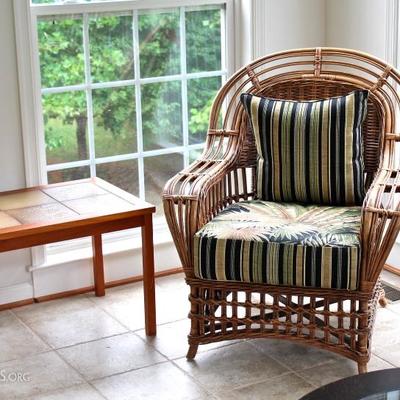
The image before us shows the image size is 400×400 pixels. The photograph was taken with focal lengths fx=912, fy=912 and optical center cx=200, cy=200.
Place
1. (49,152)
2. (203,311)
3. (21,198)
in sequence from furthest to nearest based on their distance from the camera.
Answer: (49,152), (21,198), (203,311)

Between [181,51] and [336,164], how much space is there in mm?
1044

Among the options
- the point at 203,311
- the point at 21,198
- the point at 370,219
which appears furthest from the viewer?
the point at 21,198

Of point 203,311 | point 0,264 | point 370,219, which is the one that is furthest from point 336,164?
point 0,264

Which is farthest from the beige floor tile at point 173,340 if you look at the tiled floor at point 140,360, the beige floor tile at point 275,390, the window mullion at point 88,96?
the window mullion at point 88,96

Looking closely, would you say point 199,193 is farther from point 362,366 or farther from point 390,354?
point 390,354

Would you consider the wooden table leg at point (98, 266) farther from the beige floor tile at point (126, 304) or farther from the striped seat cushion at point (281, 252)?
the striped seat cushion at point (281, 252)

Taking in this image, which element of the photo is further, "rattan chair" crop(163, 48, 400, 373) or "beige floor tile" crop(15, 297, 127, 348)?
"beige floor tile" crop(15, 297, 127, 348)

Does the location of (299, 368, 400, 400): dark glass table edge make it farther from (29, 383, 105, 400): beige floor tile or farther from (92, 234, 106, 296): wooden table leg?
(92, 234, 106, 296): wooden table leg

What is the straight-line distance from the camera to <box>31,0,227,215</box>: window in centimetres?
375

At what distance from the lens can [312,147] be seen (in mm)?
3322

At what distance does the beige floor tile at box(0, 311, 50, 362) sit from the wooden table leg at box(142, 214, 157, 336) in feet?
1.28

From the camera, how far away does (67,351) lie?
333 cm

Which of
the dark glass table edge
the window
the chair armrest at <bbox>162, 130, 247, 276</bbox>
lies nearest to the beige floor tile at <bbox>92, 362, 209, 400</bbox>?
the chair armrest at <bbox>162, 130, 247, 276</bbox>

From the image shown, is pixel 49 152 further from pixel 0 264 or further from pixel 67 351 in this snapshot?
pixel 67 351
